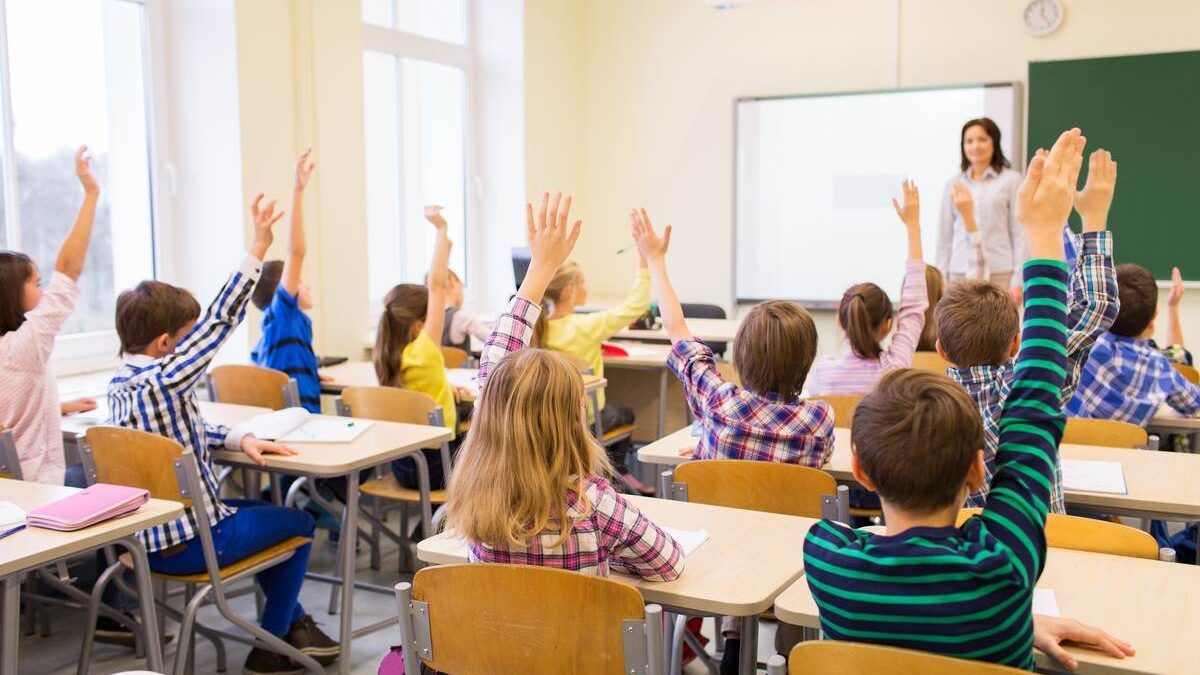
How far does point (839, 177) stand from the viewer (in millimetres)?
6668

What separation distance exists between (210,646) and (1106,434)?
8.98 feet

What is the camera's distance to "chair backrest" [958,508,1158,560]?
204 cm

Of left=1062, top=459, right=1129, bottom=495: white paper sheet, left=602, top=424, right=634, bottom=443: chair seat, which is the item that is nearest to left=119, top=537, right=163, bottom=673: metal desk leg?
left=1062, top=459, right=1129, bottom=495: white paper sheet

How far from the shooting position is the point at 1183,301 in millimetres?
5852

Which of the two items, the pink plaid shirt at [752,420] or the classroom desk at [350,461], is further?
the classroom desk at [350,461]

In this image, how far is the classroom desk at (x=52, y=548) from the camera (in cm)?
204

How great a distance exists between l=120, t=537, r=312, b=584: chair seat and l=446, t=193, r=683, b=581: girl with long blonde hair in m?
1.23

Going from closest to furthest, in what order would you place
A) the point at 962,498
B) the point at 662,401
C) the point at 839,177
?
the point at 962,498 < the point at 662,401 < the point at 839,177

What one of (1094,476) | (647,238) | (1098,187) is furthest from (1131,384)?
(1098,187)

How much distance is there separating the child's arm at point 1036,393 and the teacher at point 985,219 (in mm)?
4161

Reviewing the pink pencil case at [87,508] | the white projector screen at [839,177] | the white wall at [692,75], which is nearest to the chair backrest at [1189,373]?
the white projector screen at [839,177]

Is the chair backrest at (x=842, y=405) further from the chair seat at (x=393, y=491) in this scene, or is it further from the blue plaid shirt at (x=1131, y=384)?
the chair seat at (x=393, y=491)

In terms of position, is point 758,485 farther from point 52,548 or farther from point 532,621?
point 52,548

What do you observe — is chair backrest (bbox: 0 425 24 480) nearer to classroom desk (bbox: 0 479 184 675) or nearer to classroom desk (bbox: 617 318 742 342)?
classroom desk (bbox: 0 479 184 675)
